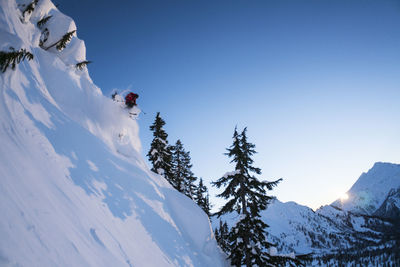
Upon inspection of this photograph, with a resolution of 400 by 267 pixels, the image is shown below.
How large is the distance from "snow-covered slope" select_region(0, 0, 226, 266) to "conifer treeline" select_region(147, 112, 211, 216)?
276 inches

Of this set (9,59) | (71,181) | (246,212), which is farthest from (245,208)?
(9,59)

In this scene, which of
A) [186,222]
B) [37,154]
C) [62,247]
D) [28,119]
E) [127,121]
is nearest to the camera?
[62,247]

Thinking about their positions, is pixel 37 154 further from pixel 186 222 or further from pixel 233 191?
pixel 233 191

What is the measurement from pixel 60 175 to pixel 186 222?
1039 cm

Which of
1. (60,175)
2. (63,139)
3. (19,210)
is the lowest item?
(19,210)

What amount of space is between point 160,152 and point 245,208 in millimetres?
12795

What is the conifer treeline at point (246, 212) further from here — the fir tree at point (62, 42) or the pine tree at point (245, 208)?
the fir tree at point (62, 42)

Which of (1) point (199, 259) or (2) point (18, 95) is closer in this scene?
(2) point (18, 95)

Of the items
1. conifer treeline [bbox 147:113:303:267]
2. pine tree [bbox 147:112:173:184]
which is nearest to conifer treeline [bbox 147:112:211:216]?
pine tree [bbox 147:112:173:184]

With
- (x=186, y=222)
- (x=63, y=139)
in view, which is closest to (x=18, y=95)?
(x=63, y=139)

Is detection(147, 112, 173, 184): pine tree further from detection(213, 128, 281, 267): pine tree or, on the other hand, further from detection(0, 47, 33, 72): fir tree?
detection(0, 47, 33, 72): fir tree

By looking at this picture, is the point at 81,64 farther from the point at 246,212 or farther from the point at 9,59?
the point at 246,212

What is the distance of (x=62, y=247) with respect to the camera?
5.00m

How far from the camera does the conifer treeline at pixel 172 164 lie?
23.7 metres
